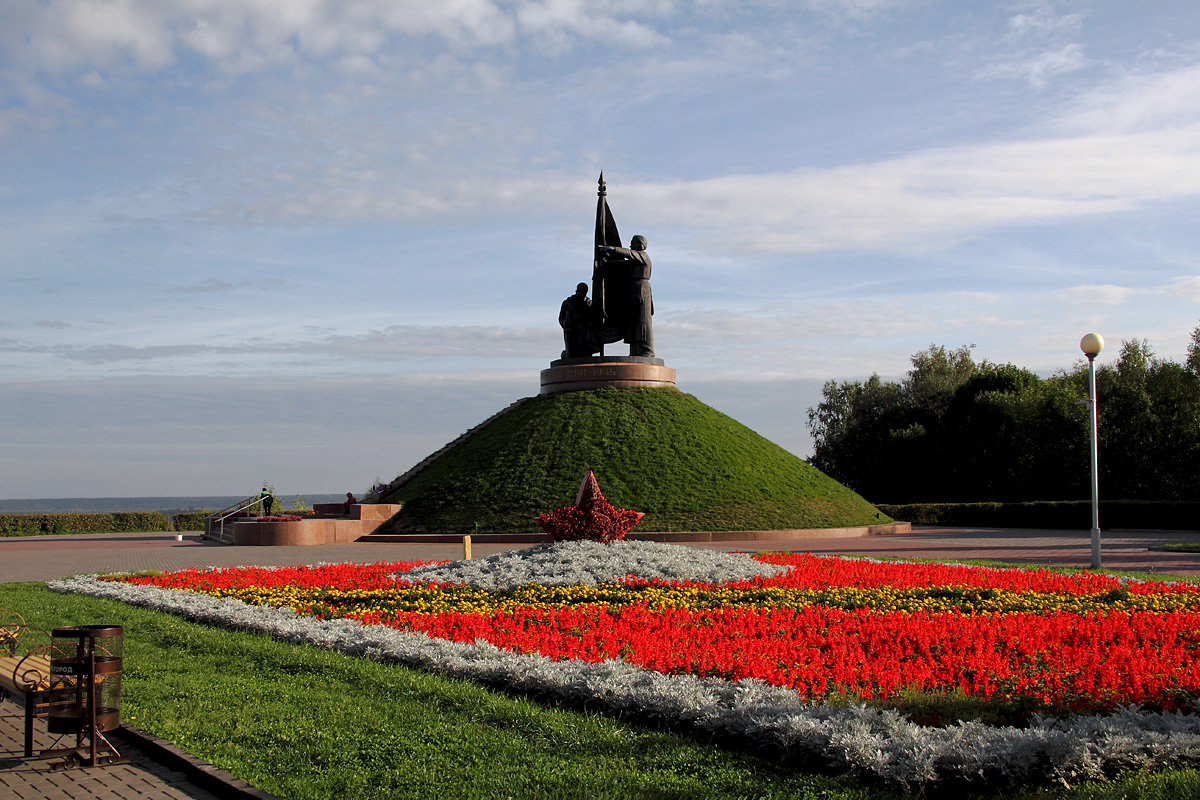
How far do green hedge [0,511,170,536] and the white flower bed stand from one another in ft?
99.8

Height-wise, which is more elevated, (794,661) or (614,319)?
(614,319)

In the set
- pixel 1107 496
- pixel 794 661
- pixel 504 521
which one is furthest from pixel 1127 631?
pixel 1107 496

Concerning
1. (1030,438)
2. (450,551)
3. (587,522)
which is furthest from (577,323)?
(1030,438)

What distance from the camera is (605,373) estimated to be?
32.4m

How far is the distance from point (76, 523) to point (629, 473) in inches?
769

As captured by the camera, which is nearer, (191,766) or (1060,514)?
(191,766)

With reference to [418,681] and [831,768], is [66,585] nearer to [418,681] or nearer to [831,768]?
[418,681]

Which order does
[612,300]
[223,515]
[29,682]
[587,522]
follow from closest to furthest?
[29,682] < [587,522] < [223,515] < [612,300]

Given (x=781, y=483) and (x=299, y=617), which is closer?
(x=299, y=617)

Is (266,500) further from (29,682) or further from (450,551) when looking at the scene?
(29,682)

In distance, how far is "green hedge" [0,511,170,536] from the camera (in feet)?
106

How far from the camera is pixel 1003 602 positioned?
1093 centimetres

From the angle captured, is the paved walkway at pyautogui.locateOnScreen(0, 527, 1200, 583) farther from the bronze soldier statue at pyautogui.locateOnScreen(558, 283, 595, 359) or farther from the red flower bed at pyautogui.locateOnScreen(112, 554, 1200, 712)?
the bronze soldier statue at pyautogui.locateOnScreen(558, 283, 595, 359)

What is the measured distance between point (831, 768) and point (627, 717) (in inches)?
57.3
